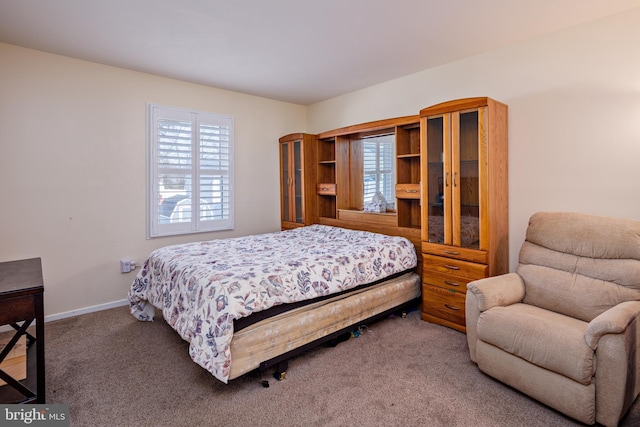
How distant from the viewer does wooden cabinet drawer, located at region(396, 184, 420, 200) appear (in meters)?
3.42

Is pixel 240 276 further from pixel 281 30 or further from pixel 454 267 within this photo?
pixel 281 30

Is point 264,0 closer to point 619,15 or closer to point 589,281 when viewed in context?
point 619,15

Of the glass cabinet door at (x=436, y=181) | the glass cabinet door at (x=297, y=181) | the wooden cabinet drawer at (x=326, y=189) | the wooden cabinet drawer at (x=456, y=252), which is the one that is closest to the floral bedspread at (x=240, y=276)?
the wooden cabinet drawer at (x=456, y=252)

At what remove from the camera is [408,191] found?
11.5ft

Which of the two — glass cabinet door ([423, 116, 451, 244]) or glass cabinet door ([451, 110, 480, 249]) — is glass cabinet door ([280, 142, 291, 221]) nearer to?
glass cabinet door ([423, 116, 451, 244])

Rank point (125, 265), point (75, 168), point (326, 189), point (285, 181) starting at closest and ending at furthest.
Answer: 1. point (75, 168)
2. point (125, 265)
3. point (326, 189)
4. point (285, 181)

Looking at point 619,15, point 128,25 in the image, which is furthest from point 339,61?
point 619,15

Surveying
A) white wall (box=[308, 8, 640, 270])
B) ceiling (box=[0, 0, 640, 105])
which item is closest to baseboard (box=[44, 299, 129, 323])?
ceiling (box=[0, 0, 640, 105])

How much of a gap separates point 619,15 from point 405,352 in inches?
118

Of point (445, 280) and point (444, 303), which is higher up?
point (445, 280)

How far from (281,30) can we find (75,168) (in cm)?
246

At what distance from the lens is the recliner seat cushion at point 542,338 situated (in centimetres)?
171

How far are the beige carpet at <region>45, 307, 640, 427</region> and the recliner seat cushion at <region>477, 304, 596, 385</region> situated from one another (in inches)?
11.9

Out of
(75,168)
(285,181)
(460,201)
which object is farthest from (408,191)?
(75,168)
